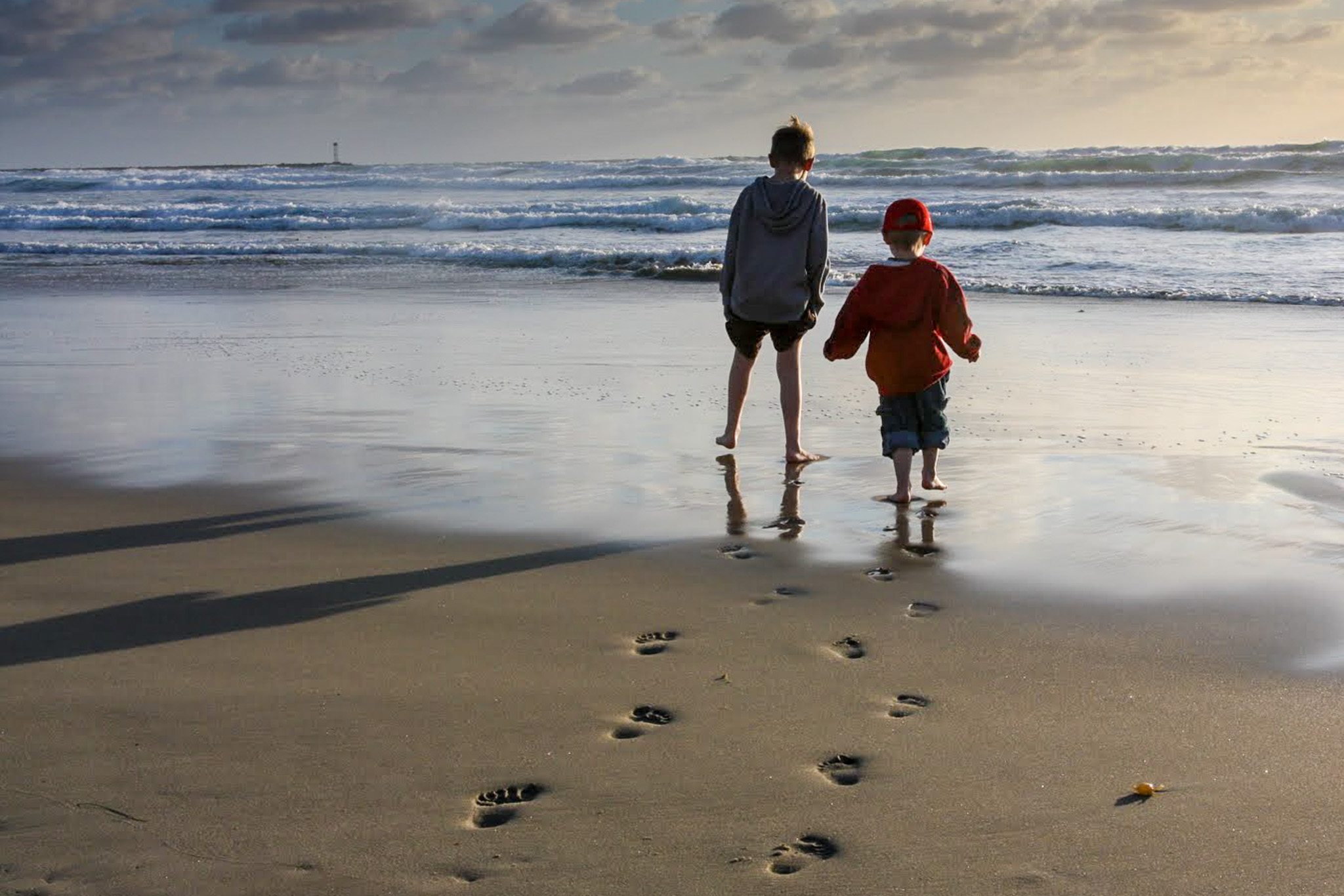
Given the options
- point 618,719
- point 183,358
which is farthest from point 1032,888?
point 183,358

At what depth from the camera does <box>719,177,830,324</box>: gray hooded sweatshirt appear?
5727 millimetres

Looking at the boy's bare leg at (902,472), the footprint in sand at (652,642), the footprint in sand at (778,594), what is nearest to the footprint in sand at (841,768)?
the footprint in sand at (652,642)

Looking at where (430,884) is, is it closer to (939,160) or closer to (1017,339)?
(1017,339)

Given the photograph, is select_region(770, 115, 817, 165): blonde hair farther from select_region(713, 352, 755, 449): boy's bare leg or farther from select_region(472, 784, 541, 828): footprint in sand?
select_region(472, 784, 541, 828): footprint in sand

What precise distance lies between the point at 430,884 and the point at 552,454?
3.62 metres

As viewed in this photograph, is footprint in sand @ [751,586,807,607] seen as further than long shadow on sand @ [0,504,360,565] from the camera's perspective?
No

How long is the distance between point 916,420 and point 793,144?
4.66ft

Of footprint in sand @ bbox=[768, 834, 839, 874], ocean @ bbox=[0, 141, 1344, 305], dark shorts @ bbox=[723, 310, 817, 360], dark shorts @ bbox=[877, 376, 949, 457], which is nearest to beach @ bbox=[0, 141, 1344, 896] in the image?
footprint in sand @ bbox=[768, 834, 839, 874]

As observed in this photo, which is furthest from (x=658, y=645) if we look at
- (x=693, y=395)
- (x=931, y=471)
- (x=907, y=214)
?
(x=693, y=395)

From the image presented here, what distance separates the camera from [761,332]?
5.99 m

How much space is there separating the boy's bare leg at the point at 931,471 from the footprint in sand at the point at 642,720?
7.95 ft

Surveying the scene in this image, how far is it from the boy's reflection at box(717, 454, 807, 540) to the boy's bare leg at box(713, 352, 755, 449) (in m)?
0.17

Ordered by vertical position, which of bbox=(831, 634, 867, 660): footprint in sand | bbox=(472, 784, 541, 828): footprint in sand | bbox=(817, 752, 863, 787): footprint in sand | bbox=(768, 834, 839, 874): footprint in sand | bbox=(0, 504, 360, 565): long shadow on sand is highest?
bbox=(0, 504, 360, 565): long shadow on sand

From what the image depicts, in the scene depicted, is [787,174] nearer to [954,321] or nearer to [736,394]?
[736,394]
